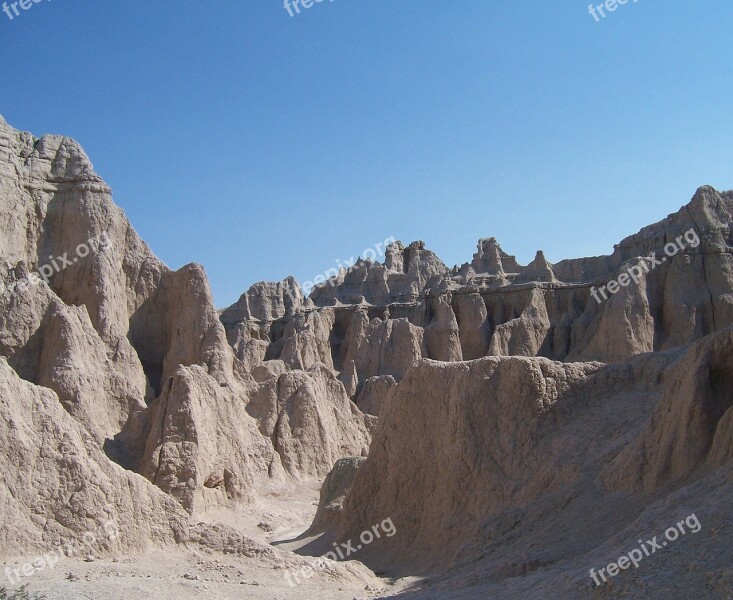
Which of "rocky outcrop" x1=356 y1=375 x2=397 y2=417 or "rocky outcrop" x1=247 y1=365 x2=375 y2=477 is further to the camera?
"rocky outcrop" x1=356 y1=375 x2=397 y2=417

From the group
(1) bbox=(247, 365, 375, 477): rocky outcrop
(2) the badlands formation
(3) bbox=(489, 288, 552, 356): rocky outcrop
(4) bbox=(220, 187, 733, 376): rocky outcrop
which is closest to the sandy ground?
(2) the badlands formation

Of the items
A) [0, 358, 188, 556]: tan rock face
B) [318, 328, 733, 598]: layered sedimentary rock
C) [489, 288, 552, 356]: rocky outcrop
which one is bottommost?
[318, 328, 733, 598]: layered sedimentary rock

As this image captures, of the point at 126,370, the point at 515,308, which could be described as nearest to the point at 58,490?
the point at 126,370

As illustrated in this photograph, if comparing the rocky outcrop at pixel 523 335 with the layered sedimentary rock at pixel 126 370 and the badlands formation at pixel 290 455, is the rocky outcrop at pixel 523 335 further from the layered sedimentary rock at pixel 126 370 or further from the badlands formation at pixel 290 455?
the layered sedimentary rock at pixel 126 370

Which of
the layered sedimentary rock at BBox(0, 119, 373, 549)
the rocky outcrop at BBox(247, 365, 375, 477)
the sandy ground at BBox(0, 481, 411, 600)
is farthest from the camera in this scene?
the rocky outcrop at BBox(247, 365, 375, 477)

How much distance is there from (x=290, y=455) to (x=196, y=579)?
50.9 ft

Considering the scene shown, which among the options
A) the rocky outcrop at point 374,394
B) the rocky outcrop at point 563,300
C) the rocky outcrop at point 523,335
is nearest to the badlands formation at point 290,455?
the rocky outcrop at point 374,394

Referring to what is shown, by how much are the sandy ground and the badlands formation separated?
0.16 ft

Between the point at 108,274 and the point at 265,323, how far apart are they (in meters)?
36.2

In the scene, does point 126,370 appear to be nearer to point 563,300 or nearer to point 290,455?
point 290,455

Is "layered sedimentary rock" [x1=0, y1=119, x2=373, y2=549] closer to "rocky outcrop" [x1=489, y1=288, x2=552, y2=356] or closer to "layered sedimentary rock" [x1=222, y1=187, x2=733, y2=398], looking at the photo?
"layered sedimentary rock" [x1=222, y1=187, x2=733, y2=398]

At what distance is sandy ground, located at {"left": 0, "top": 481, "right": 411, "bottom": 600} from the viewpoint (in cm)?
1049

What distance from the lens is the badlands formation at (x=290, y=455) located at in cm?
1107

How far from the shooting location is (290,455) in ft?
89.0
